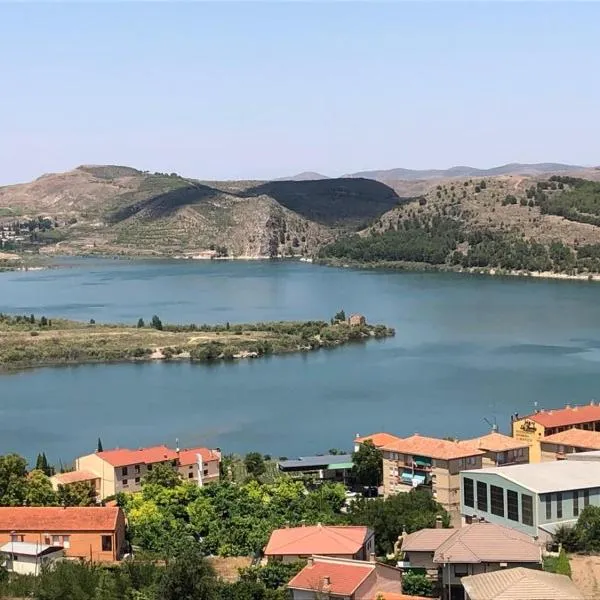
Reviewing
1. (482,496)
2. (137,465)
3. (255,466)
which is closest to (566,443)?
(482,496)

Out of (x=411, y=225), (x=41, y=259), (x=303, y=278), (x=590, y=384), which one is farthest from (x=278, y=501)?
(x=41, y=259)

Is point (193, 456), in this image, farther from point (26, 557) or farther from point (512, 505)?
point (512, 505)

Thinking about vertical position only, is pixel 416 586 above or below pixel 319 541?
below

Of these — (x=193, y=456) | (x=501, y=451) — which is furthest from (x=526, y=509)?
(x=193, y=456)

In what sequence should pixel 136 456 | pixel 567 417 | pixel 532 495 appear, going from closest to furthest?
pixel 532 495
pixel 136 456
pixel 567 417

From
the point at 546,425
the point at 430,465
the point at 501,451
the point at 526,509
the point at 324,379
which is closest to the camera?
the point at 526,509

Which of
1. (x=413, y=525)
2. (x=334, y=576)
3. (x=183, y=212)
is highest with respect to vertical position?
(x=183, y=212)

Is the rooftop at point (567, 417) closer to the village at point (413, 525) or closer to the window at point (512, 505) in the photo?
the village at point (413, 525)

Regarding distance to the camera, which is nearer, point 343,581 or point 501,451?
point 343,581
